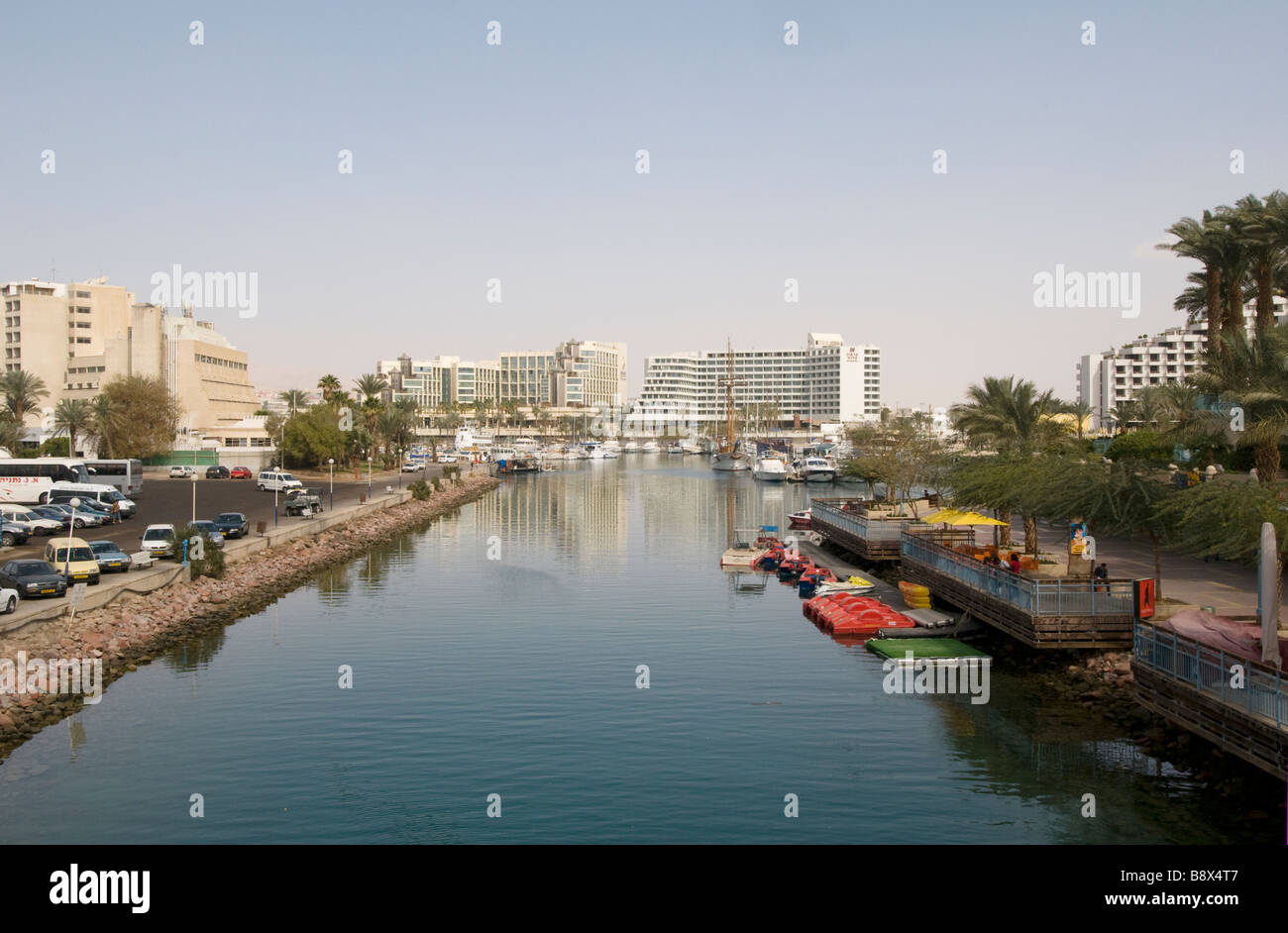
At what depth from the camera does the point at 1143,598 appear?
3031 cm

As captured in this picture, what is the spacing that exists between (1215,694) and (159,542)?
45172mm

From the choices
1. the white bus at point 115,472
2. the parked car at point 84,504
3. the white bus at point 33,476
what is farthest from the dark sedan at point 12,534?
the white bus at point 115,472

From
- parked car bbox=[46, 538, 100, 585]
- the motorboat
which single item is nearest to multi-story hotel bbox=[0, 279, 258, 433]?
the motorboat

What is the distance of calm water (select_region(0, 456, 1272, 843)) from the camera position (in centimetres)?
2130

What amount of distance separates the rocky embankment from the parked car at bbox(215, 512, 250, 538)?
251cm

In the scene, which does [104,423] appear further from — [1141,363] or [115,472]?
[1141,363]

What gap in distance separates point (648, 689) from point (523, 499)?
3338 inches

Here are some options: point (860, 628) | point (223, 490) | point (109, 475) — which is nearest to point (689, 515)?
point (223, 490)

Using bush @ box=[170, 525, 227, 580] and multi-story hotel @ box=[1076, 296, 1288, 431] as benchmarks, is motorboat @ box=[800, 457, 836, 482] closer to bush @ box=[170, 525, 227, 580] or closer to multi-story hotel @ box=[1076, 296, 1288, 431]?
multi-story hotel @ box=[1076, 296, 1288, 431]

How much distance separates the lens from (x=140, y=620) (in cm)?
3925

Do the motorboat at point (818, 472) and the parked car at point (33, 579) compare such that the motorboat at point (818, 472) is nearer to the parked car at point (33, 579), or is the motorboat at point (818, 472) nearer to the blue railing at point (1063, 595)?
the blue railing at point (1063, 595)

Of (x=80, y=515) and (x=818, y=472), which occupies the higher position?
(x=818, y=472)

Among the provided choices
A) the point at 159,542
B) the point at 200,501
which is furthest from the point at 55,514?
the point at 200,501

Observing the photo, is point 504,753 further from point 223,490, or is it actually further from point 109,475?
point 223,490
